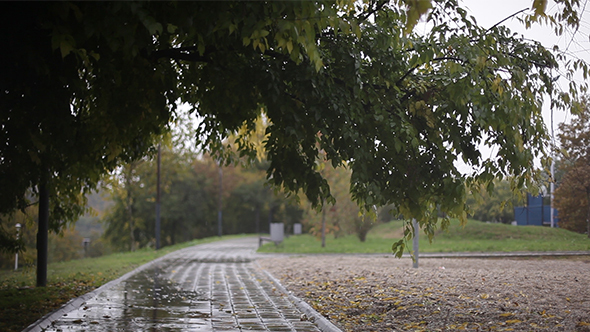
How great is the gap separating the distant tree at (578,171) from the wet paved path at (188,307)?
813cm

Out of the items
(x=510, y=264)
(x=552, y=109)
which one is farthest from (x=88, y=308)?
(x=510, y=264)

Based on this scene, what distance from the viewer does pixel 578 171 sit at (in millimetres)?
13562

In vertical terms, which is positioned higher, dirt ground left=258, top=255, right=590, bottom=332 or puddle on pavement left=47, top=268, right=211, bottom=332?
dirt ground left=258, top=255, right=590, bottom=332

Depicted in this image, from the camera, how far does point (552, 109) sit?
823cm

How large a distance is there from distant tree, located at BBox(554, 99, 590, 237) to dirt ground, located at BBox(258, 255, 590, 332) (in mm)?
1677

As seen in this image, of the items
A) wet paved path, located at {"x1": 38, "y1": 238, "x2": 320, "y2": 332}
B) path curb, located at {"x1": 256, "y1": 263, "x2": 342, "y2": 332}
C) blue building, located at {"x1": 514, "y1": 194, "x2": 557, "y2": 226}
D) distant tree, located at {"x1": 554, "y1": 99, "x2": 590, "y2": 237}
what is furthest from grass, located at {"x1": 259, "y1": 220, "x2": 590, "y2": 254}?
wet paved path, located at {"x1": 38, "y1": 238, "x2": 320, "y2": 332}

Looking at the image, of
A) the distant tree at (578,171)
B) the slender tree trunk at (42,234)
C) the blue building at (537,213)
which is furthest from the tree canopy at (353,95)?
the blue building at (537,213)

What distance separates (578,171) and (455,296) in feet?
20.9

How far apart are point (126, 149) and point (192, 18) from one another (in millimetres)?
5523

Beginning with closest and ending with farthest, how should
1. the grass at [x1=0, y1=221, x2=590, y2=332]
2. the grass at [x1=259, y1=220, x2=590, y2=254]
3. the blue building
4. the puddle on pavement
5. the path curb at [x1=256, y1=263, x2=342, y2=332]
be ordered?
the path curb at [x1=256, y1=263, x2=342, y2=332], the puddle on pavement, the grass at [x1=0, y1=221, x2=590, y2=332], the grass at [x1=259, y1=220, x2=590, y2=254], the blue building

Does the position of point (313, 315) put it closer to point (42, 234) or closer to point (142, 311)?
point (142, 311)

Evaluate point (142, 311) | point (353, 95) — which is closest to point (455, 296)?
point (353, 95)

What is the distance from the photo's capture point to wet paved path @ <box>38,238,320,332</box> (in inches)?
307

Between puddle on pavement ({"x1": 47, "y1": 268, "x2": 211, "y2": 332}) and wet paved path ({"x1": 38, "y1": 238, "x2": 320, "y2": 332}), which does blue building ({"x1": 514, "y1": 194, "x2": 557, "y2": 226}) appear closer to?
wet paved path ({"x1": 38, "y1": 238, "x2": 320, "y2": 332})
